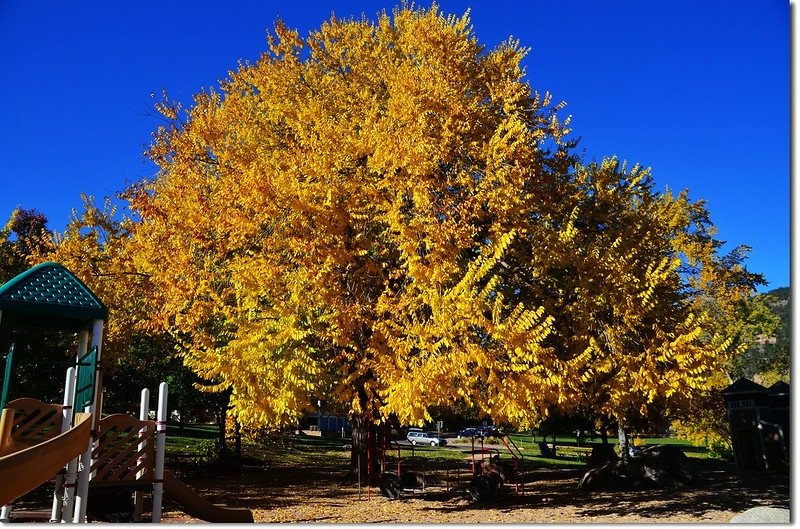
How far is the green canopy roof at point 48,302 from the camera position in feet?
18.6

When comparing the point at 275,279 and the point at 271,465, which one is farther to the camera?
the point at 271,465

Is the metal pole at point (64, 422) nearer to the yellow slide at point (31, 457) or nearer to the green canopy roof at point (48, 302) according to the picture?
the yellow slide at point (31, 457)

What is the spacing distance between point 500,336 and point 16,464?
5.42 m

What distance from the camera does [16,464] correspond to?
14.4 ft

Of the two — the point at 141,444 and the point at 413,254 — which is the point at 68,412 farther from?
the point at 413,254

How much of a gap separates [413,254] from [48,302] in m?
4.70

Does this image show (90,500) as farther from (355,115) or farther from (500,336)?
(355,115)

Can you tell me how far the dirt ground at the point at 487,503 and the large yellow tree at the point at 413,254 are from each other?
1768mm

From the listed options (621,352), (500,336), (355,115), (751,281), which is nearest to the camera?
(500,336)

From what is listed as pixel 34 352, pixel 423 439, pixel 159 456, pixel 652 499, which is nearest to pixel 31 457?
pixel 159 456

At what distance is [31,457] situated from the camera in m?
4.54

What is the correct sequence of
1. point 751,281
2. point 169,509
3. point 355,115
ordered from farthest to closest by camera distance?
point 751,281
point 355,115
point 169,509

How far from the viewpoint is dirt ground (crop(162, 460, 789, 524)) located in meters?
9.53

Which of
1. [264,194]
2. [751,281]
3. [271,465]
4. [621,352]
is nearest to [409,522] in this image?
[621,352]
